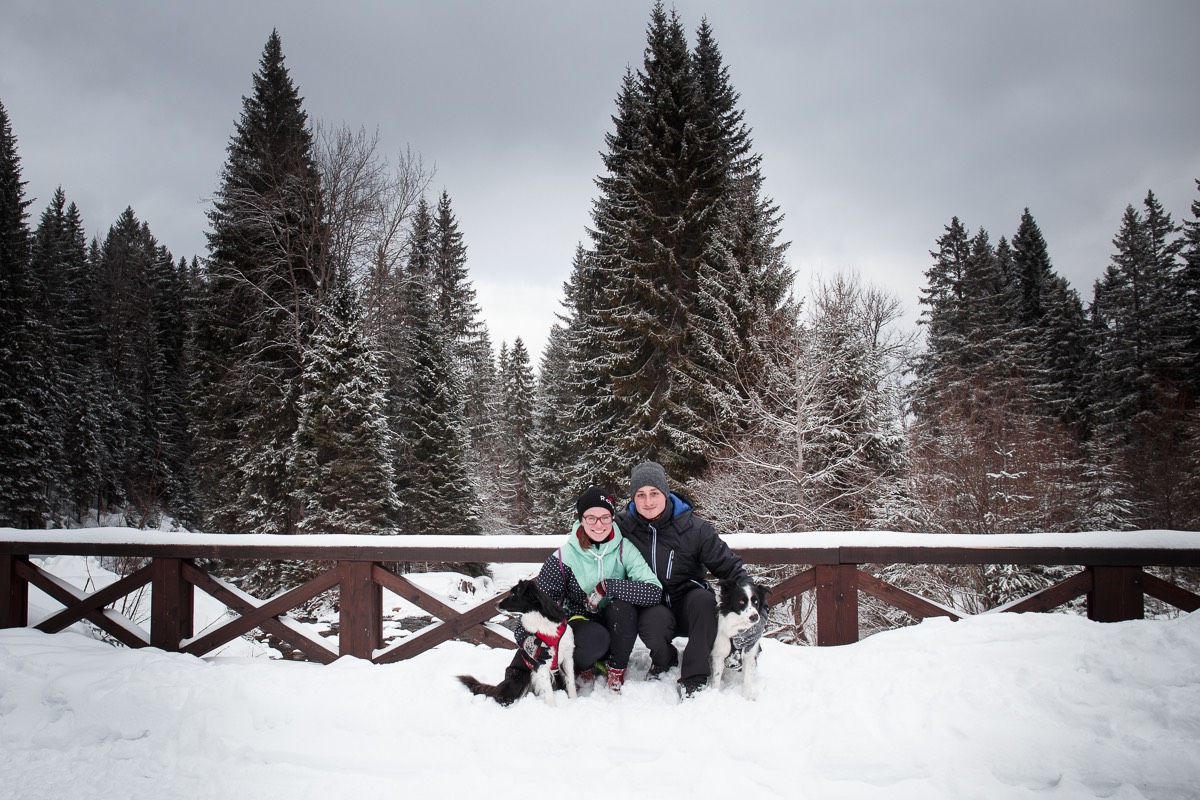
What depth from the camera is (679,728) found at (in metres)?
2.87

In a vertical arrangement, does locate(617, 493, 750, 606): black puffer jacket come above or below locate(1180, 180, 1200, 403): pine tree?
below

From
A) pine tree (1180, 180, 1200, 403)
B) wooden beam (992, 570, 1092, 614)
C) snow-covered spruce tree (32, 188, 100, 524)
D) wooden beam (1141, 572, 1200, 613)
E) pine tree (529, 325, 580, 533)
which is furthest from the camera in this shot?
snow-covered spruce tree (32, 188, 100, 524)

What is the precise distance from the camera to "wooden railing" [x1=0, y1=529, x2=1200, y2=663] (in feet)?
11.5

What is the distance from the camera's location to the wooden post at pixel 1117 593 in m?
3.46

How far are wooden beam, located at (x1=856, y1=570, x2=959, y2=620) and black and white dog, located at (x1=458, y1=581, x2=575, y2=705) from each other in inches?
79.3

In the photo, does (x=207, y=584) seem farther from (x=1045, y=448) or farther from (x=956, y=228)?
(x=956, y=228)

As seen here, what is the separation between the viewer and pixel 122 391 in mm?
33906

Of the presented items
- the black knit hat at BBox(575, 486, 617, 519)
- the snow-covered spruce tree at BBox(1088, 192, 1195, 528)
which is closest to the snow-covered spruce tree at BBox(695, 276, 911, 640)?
the black knit hat at BBox(575, 486, 617, 519)

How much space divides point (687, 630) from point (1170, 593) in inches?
117

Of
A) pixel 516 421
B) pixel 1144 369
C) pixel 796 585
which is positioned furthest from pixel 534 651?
pixel 1144 369

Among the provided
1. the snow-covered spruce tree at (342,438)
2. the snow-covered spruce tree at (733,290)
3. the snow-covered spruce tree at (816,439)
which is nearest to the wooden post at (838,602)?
the snow-covered spruce tree at (816,439)

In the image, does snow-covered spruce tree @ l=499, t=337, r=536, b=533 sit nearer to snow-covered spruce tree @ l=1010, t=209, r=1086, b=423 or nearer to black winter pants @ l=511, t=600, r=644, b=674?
snow-covered spruce tree @ l=1010, t=209, r=1086, b=423

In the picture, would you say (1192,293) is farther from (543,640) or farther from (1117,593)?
(543,640)

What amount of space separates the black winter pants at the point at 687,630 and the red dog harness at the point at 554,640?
497 mm
